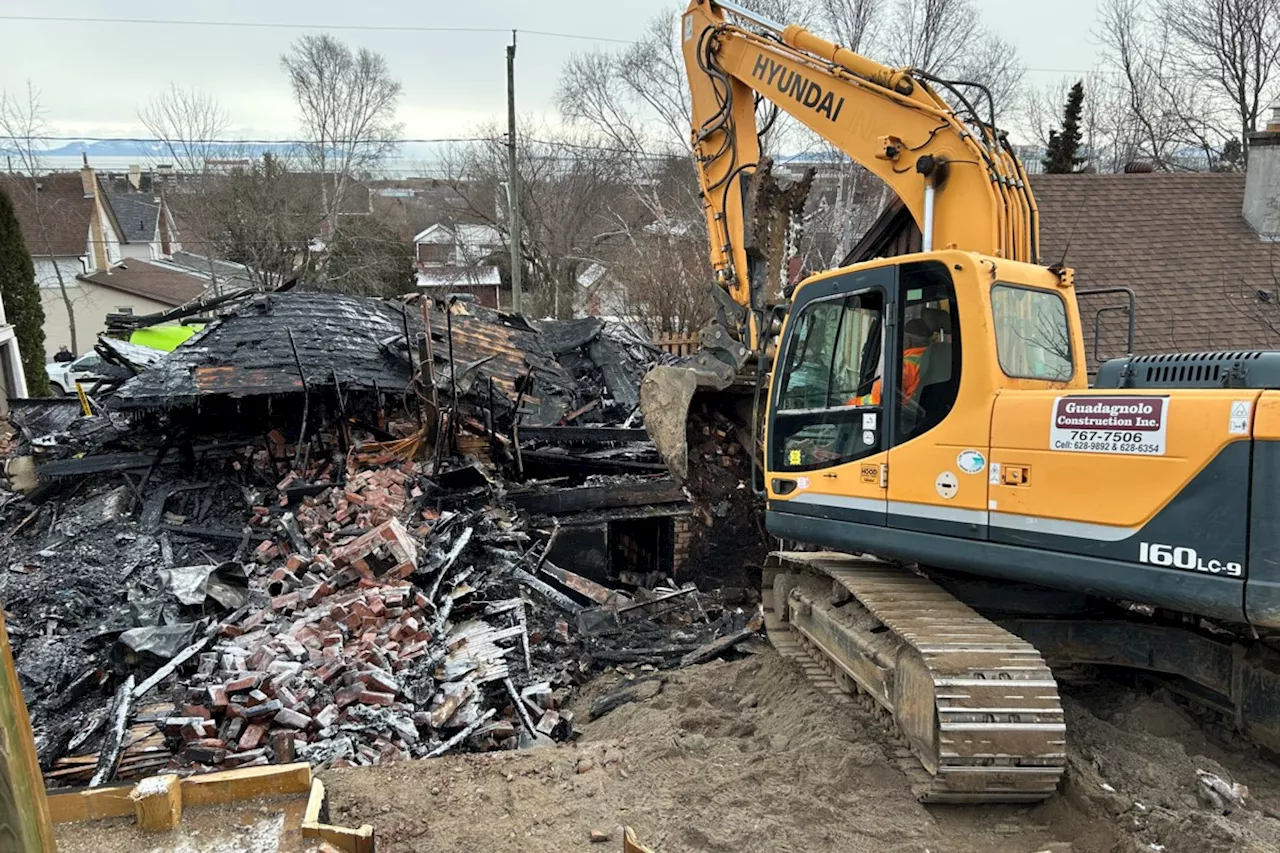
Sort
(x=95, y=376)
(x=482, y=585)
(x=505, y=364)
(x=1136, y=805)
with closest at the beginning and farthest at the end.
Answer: (x=1136, y=805) → (x=482, y=585) → (x=505, y=364) → (x=95, y=376)

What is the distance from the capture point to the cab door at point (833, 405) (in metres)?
5.02

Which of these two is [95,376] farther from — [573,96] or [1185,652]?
[573,96]

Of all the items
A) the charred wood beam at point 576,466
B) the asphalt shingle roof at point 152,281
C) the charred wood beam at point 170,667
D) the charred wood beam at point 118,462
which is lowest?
the charred wood beam at point 170,667

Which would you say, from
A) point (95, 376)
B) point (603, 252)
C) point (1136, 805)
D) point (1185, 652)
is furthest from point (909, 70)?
point (603, 252)

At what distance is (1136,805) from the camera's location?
3961 millimetres

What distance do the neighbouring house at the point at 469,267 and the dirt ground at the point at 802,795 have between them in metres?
32.0

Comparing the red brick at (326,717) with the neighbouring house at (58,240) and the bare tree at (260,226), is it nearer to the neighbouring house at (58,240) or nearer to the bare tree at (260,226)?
the bare tree at (260,226)

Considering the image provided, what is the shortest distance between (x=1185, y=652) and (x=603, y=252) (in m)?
30.0

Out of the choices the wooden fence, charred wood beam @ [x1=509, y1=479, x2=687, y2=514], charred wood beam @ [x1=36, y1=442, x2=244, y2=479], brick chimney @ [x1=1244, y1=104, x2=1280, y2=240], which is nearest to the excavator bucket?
charred wood beam @ [x1=509, y1=479, x2=687, y2=514]

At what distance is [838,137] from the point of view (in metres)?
6.23

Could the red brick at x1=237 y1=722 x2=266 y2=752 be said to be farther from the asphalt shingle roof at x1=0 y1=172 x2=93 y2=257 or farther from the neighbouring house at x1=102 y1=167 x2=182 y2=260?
the neighbouring house at x1=102 y1=167 x2=182 y2=260

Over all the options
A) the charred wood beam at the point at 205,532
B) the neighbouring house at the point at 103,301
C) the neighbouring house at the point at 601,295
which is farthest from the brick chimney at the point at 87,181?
the charred wood beam at the point at 205,532

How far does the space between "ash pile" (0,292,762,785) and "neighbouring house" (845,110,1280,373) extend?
6133 millimetres

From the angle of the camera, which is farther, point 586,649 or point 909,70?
point 586,649
